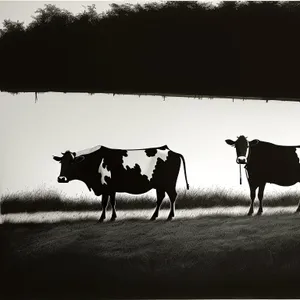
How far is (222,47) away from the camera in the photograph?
2.24 m

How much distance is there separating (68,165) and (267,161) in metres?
→ 0.87

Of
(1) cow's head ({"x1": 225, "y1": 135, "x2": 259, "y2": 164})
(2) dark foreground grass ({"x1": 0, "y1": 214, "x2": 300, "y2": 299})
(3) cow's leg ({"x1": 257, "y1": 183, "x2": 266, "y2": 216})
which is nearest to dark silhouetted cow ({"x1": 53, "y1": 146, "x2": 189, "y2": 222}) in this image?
(2) dark foreground grass ({"x1": 0, "y1": 214, "x2": 300, "y2": 299})

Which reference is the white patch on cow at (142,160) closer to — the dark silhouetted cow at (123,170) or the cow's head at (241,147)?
the dark silhouetted cow at (123,170)

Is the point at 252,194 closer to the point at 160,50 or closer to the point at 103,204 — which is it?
the point at 103,204

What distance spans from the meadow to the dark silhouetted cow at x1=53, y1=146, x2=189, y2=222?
0.19 feet

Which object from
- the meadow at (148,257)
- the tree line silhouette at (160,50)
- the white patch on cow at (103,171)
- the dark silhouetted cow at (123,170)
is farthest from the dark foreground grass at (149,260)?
the tree line silhouette at (160,50)

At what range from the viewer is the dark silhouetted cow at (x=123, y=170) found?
2.14 meters

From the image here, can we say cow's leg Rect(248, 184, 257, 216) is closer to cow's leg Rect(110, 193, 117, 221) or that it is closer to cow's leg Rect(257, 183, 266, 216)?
cow's leg Rect(257, 183, 266, 216)

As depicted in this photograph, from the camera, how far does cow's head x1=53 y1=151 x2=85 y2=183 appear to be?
7.00ft

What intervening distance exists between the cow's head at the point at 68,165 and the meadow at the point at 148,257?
0.09 m

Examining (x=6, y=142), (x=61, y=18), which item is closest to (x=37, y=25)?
(x=61, y=18)

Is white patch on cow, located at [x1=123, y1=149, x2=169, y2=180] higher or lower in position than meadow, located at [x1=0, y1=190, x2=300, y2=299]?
higher

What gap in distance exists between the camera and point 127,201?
2133mm

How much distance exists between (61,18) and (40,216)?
87 centimetres
